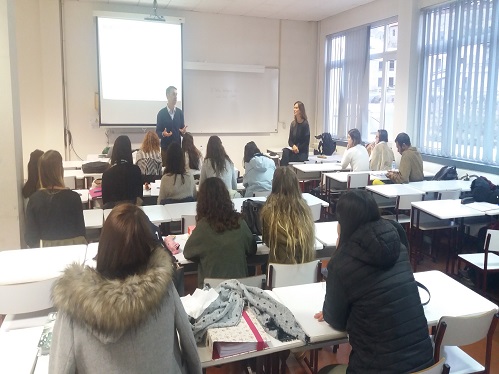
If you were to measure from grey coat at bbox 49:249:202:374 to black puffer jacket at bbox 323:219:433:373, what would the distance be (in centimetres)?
78

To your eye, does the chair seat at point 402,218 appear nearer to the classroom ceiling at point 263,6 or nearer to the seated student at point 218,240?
the seated student at point 218,240

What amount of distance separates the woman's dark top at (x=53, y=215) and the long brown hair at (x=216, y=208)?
3.49 feet

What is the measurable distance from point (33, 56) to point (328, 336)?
24.1 feet

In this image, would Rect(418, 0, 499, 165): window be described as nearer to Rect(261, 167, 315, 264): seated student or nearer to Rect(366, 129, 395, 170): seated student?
Rect(366, 129, 395, 170): seated student

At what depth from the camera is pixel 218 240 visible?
2.76m

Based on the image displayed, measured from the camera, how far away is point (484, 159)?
583cm

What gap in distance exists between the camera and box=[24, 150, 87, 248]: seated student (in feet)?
10.7

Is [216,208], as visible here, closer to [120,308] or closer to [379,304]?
[379,304]

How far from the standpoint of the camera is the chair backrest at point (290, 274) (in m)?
2.73

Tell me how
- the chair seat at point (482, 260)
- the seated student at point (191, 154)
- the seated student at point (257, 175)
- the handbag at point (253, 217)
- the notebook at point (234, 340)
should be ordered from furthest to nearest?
the seated student at point (191, 154) → the seated student at point (257, 175) → the chair seat at point (482, 260) → the handbag at point (253, 217) → the notebook at point (234, 340)

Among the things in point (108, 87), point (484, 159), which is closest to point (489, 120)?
point (484, 159)

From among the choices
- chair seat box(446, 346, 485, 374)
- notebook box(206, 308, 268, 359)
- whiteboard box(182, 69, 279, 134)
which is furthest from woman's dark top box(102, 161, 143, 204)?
whiteboard box(182, 69, 279, 134)

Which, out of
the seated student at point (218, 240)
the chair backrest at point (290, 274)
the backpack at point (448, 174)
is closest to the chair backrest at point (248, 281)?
the chair backrest at point (290, 274)

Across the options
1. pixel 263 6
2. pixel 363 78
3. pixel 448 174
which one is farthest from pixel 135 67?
pixel 448 174
